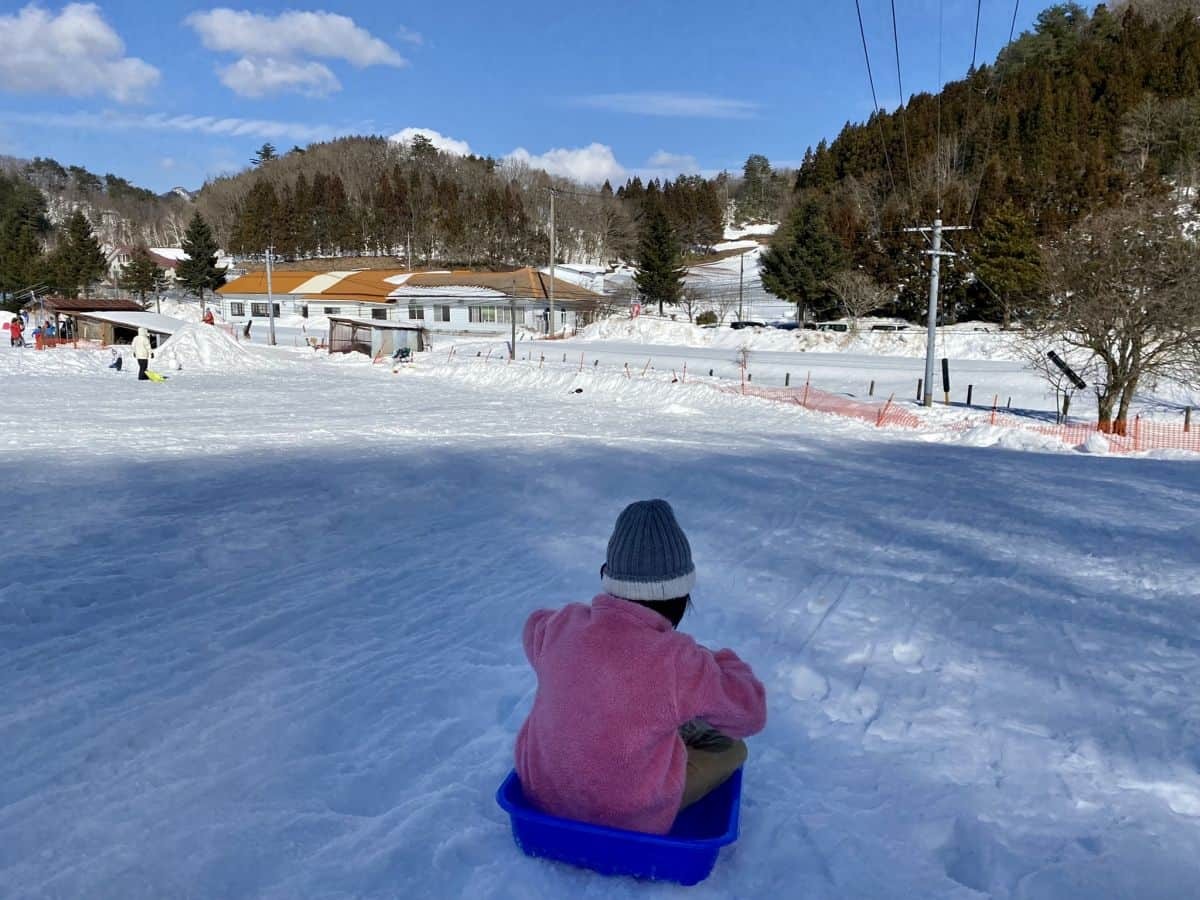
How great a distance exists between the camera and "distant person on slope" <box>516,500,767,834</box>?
7.47ft

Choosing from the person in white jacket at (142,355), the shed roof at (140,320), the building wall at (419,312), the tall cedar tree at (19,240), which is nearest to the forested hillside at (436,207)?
the tall cedar tree at (19,240)

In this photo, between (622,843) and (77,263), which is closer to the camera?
(622,843)

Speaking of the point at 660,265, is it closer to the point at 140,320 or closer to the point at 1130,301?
the point at 140,320

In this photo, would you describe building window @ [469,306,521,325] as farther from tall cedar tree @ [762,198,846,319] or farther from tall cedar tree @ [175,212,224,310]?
tall cedar tree @ [175,212,224,310]

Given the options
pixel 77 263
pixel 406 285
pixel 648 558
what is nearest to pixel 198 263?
pixel 77 263

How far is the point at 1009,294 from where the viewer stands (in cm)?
4188

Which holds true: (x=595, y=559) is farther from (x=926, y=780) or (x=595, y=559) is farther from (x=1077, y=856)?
(x=1077, y=856)

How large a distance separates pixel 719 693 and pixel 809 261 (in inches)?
1985

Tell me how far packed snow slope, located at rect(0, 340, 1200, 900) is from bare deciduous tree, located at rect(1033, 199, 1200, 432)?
1126cm

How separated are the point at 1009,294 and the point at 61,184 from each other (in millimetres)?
162859

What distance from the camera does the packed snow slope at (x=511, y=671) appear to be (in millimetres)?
2654

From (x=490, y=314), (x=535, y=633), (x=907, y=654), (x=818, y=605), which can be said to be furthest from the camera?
(x=490, y=314)

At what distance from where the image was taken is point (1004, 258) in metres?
43.0

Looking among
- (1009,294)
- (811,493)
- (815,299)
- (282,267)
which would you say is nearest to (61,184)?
(282,267)
